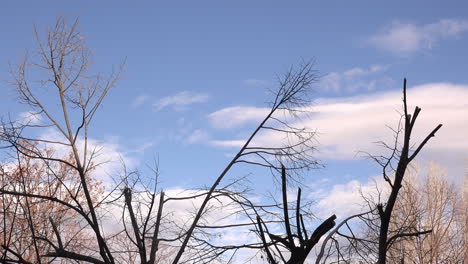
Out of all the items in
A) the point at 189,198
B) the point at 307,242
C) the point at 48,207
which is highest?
the point at 48,207

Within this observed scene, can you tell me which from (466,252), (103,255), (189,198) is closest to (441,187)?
(466,252)

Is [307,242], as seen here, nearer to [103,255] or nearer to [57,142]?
[103,255]

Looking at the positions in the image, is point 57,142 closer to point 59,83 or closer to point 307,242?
point 59,83

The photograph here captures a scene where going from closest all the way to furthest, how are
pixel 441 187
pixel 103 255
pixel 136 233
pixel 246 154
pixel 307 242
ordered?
pixel 307 242 → pixel 103 255 → pixel 136 233 → pixel 246 154 → pixel 441 187

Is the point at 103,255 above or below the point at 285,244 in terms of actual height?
above

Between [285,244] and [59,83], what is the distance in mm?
7904

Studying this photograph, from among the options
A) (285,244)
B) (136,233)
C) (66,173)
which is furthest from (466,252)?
(285,244)

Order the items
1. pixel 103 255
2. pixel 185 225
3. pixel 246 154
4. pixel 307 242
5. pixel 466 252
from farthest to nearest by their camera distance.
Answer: pixel 466 252, pixel 246 154, pixel 185 225, pixel 103 255, pixel 307 242

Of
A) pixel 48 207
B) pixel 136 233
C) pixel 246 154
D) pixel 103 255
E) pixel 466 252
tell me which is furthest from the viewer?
pixel 466 252

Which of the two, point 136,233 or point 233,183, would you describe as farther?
point 233,183

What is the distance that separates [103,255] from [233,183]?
270 centimetres

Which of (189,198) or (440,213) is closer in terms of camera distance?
(189,198)

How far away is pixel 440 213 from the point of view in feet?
77.2

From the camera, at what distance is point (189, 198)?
28.4ft
